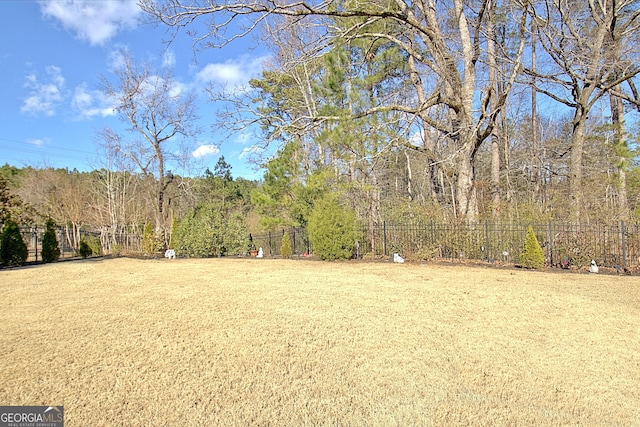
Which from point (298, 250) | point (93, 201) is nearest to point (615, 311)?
point (298, 250)

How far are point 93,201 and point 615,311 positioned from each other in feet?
88.7

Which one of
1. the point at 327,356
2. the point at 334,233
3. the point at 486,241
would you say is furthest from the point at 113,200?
the point at 327,356

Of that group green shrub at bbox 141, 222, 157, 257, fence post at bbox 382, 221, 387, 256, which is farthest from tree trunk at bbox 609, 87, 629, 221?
green shrub at bbox 141, 222, 157, 257

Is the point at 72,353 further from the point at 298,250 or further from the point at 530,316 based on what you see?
the point at 298,250

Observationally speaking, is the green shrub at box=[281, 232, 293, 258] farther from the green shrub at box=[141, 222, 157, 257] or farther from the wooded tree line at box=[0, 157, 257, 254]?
the wooded tree line at box=[0, 157, 257, 254]

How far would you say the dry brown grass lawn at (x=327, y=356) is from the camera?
2.26m

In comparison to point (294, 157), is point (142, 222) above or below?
below

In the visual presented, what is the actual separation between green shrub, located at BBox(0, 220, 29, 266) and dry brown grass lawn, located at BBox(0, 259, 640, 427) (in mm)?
7224

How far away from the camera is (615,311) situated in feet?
14.7

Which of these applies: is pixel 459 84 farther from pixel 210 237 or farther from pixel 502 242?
pixel 210 237

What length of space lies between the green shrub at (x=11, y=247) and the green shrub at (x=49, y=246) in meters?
1.40

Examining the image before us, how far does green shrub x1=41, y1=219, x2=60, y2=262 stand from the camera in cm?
1271

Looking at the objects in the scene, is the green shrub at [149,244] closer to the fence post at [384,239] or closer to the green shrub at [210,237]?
the green shrub at [210,237]

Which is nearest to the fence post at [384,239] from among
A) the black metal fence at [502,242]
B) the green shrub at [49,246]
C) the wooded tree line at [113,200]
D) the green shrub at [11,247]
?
the black metal fence at [502,242]
